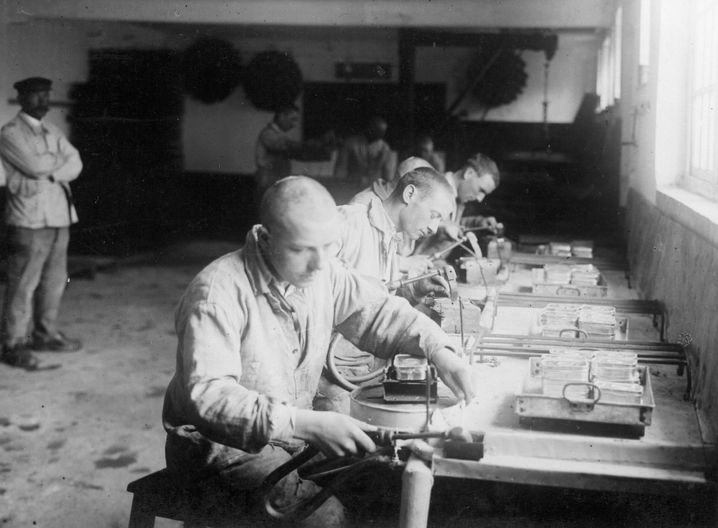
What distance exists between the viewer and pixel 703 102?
3.73m

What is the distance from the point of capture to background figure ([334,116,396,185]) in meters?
9.73

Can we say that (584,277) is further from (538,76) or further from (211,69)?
(211,69)

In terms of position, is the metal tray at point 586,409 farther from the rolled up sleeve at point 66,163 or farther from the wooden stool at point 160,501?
the rolled up sleeve at point 66,163

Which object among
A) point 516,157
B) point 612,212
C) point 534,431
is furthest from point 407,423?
point 516,157

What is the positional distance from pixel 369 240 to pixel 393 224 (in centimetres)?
15

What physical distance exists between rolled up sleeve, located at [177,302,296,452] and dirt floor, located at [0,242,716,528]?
0.64m

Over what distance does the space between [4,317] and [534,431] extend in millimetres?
5067

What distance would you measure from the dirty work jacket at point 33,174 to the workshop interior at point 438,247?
0.14 metres

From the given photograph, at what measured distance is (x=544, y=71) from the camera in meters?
12.1

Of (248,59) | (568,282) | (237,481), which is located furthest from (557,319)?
(248,59)

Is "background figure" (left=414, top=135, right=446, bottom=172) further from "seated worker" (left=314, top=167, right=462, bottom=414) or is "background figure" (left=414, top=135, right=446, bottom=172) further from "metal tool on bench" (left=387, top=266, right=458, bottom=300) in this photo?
"metal tool on bench" (left=387, top=266, right=458, bottom=300)

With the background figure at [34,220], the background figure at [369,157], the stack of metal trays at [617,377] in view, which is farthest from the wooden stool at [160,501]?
the background figure at [369,157]

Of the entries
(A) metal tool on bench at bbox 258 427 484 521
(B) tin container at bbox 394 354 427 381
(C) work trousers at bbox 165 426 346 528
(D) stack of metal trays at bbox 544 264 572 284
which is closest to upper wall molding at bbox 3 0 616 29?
(D) stack of metal trays at bbox 544 264 572 284

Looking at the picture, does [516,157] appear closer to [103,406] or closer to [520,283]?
[520,283]
